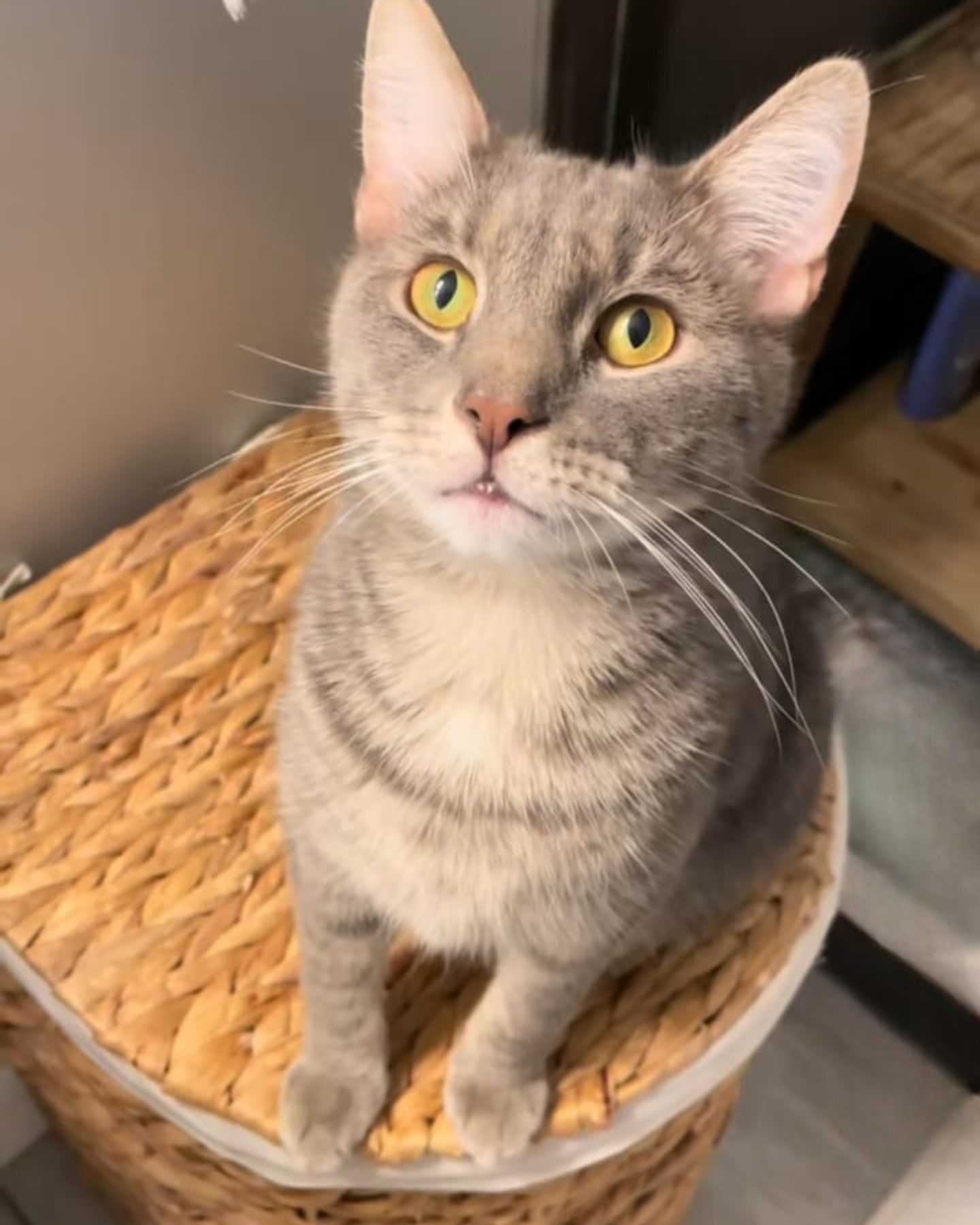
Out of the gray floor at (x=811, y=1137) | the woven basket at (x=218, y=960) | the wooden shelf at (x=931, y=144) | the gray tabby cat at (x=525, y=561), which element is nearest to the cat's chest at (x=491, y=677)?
the gray tabby cat at (x=525, y=561)

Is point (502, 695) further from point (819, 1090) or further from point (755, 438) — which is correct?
point (819, 1090)

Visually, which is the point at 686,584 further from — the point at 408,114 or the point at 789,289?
the point at 408,114

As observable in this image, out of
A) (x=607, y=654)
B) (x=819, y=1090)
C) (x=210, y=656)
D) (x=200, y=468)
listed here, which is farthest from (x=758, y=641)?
(x=819, y=1090)

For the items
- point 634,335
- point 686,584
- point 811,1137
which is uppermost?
point 634,335

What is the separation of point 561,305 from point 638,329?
41 mm

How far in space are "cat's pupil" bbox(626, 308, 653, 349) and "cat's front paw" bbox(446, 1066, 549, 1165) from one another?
431mm

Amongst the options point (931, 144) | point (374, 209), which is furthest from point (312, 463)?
point (931, 144)

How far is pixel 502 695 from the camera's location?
69cm

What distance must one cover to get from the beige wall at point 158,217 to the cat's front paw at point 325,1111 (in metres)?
0.51

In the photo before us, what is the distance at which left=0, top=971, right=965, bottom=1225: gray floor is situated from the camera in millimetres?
1198

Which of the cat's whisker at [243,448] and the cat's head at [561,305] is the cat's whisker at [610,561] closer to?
the cat's head at [561,305]

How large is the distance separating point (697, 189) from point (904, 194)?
439mm

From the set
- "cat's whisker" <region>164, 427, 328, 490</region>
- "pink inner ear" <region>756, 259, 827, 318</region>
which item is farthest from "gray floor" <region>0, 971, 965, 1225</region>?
"pink inner ear" <region>756, 259, 827, 318</region>

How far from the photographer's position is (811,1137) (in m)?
1.24
